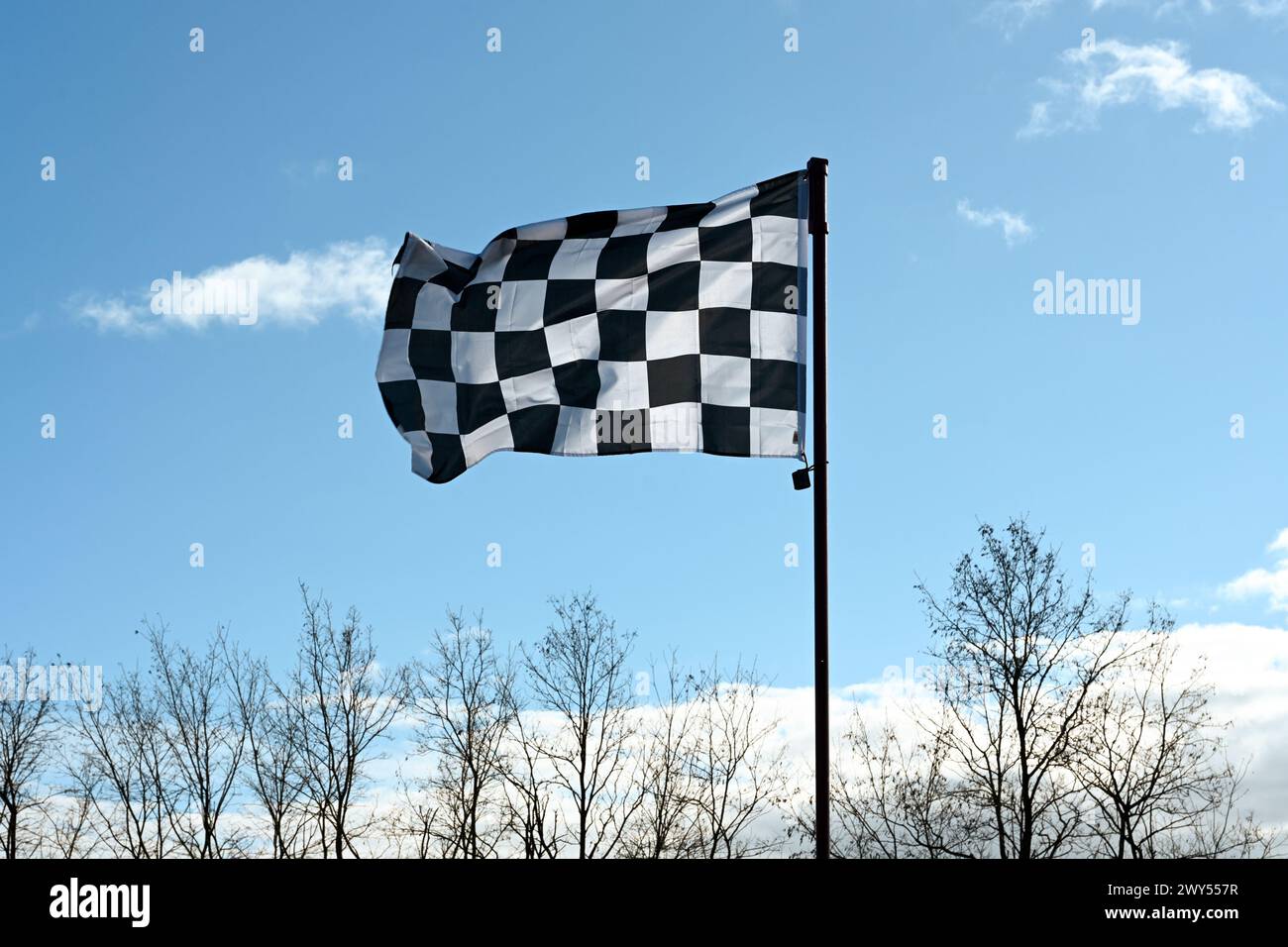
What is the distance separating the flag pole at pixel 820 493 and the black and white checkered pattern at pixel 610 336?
0.41m

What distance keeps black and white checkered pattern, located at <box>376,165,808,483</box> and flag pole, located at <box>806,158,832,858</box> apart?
41 centimetres

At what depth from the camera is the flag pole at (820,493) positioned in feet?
24.7

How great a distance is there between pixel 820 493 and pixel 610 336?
262 centimetres

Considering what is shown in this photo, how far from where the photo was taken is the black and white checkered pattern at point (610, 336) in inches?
380

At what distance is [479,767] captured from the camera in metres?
31.6

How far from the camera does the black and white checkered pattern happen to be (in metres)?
9.66

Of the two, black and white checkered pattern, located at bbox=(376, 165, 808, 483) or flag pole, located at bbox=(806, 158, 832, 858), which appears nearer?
flag pole, located at bbox=(806, 158, 832, 858)

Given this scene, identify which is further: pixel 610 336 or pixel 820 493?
pixel 610 336

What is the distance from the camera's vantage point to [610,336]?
10195mm

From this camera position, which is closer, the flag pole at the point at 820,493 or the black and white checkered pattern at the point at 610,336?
the flag pole at the point at 820,493

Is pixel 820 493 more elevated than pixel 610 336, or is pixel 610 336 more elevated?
pixel 610 336

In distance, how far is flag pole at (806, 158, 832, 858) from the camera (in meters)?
7.54
